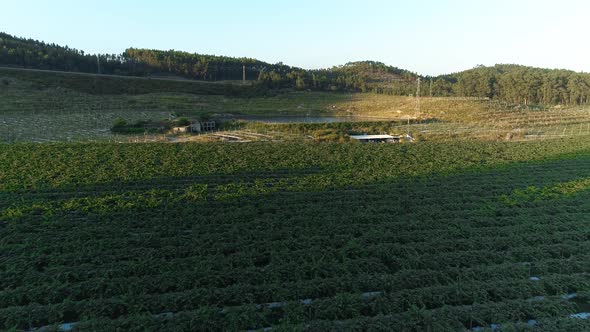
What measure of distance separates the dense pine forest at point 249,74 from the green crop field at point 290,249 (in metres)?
47.7

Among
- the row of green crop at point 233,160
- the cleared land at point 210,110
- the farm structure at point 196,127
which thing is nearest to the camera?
the row of green crop at point 233,160

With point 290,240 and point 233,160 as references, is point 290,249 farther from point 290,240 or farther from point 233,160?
point 233,160

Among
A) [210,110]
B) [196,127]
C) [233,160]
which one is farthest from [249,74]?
[233,160]

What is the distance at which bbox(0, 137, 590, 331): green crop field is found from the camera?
450 cm

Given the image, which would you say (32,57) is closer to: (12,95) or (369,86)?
(12,95)

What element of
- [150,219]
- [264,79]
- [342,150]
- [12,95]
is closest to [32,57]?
[12,95]

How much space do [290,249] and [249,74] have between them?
232 ft

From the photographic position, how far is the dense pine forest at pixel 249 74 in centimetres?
5034

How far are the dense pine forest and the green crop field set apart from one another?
4767 cm

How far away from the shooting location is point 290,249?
6.38 metres

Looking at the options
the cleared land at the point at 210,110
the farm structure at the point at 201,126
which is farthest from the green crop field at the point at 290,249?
the farm structure at the point at 201,126

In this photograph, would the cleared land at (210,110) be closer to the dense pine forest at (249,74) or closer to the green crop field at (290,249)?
the dense pine forest at (249,74)

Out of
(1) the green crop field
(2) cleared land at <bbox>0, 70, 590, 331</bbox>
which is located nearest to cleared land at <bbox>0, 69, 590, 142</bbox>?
(2) cleared land at <bbox>0, 70, 590, 331</bbox>

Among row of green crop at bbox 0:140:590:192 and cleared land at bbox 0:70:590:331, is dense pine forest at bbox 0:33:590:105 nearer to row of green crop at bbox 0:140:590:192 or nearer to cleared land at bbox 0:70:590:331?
row of green crop at bbox 0:140:590:192
